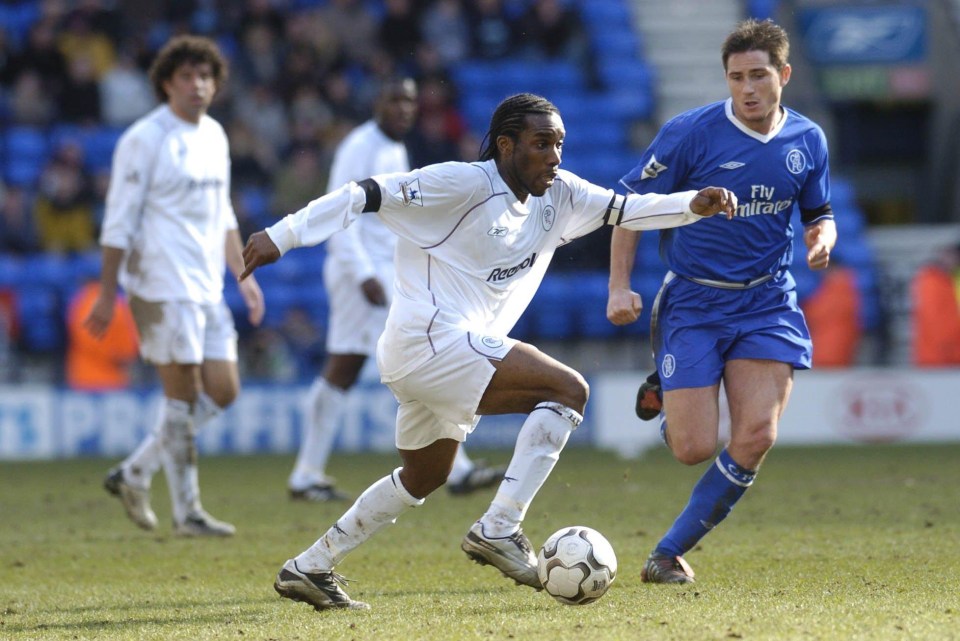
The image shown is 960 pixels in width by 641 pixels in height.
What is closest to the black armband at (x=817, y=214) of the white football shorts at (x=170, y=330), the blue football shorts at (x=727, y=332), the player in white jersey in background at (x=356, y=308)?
the blue football shorts at (x=727, y=332)

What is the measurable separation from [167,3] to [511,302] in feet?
51.4

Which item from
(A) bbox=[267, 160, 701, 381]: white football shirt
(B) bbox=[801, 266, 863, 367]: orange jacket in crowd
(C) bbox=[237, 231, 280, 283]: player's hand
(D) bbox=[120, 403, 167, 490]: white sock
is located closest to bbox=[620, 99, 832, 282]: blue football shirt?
(A) bbox=[267, 160, 701, 381]: white football shirt

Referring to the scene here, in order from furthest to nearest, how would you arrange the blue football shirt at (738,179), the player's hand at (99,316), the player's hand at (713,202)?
the player's hand at (99,316)
the blue football shirt at (738,179)
the player's hand at (713,202)

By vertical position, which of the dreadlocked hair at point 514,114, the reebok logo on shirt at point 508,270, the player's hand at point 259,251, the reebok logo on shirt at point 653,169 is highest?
the dreadlocked hair at point 514,114

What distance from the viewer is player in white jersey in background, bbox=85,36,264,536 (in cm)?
841

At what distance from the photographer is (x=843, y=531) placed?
8086 mm

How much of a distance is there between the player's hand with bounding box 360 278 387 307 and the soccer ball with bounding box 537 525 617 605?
4.34m

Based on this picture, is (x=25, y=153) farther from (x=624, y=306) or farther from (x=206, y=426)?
(x=624, y=306)

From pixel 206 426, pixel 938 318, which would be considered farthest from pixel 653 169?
pixel 938 318

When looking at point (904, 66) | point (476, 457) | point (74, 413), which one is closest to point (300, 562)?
point (476, 457)

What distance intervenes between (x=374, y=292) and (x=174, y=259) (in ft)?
5.56

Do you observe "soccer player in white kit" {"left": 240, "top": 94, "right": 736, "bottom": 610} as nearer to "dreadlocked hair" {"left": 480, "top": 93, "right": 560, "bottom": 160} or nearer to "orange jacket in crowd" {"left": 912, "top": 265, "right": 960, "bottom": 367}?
"dreadlocked hair" {"left": 480, "top": 93, "right": 560, "bottom": 160}

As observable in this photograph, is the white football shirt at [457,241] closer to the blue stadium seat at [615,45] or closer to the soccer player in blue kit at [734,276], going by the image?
the soccer player in blue kit at [734,276]

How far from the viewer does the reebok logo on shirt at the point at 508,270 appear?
5902 mm
